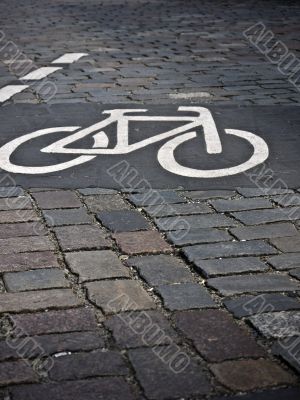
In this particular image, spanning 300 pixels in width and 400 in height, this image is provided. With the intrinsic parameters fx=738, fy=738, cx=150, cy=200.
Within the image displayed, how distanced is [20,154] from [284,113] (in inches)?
105

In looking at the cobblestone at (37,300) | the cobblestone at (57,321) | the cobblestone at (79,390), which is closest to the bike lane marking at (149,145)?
the cobblestone at (37,300)

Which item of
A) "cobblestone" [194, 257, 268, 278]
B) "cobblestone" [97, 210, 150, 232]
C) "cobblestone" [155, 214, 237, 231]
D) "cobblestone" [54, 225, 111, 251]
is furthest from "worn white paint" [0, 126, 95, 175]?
"cobblestone" [194, 257, 268, 278]

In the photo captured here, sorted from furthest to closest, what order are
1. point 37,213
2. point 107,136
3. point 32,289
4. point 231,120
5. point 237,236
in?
point 231,120 → point 107,136 → point 37,213 → point 237,236 → point 32,289

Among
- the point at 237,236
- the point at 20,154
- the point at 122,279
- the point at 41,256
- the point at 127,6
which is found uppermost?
the point at 237,236

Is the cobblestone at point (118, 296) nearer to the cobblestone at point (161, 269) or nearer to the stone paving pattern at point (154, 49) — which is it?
the cobblestone at point (161, 269)

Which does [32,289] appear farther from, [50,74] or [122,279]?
[50,74]

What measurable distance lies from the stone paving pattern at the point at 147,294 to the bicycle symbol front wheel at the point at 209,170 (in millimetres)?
385

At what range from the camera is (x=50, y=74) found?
8867 millimetres

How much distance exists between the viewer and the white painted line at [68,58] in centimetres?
979

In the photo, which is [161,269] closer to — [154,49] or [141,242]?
[141,242]

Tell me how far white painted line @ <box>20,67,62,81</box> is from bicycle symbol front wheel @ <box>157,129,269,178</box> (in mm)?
3043

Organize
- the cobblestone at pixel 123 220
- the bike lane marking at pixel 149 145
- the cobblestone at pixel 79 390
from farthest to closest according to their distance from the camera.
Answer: the bike lane marking at pixel 149 145 < the cobblestone at pixel 123 220 < the cobblestone at pixel 79 390

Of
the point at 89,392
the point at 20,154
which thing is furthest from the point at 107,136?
the point at 89,392

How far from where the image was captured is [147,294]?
3.46 meters
